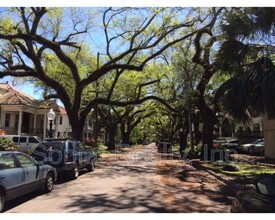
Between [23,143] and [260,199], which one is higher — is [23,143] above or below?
above

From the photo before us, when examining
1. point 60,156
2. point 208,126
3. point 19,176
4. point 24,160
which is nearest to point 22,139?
point 208,126

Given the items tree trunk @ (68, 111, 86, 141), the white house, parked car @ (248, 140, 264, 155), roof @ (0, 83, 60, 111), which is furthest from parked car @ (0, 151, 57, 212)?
roof @ (0, 83, 60, 111)

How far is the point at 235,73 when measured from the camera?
15031 mm

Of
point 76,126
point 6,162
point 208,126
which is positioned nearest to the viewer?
point 6,162

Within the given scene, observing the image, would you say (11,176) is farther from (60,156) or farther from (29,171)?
(60,156)

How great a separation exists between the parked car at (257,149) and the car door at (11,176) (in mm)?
28748

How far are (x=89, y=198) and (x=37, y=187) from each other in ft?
5.55

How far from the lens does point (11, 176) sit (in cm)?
915

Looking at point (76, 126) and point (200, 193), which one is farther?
point (76, 126)

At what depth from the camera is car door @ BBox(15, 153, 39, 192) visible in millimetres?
10078

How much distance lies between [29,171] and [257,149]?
2875 cm

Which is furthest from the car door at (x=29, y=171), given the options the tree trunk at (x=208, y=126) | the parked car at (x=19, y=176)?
the tree trunk at (x=208, y=126)

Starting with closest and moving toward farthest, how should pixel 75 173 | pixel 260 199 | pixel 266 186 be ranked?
pixel 260 199 → pixel 266 186 → pixel 75 173

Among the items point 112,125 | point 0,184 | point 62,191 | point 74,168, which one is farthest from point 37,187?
point 112,125
